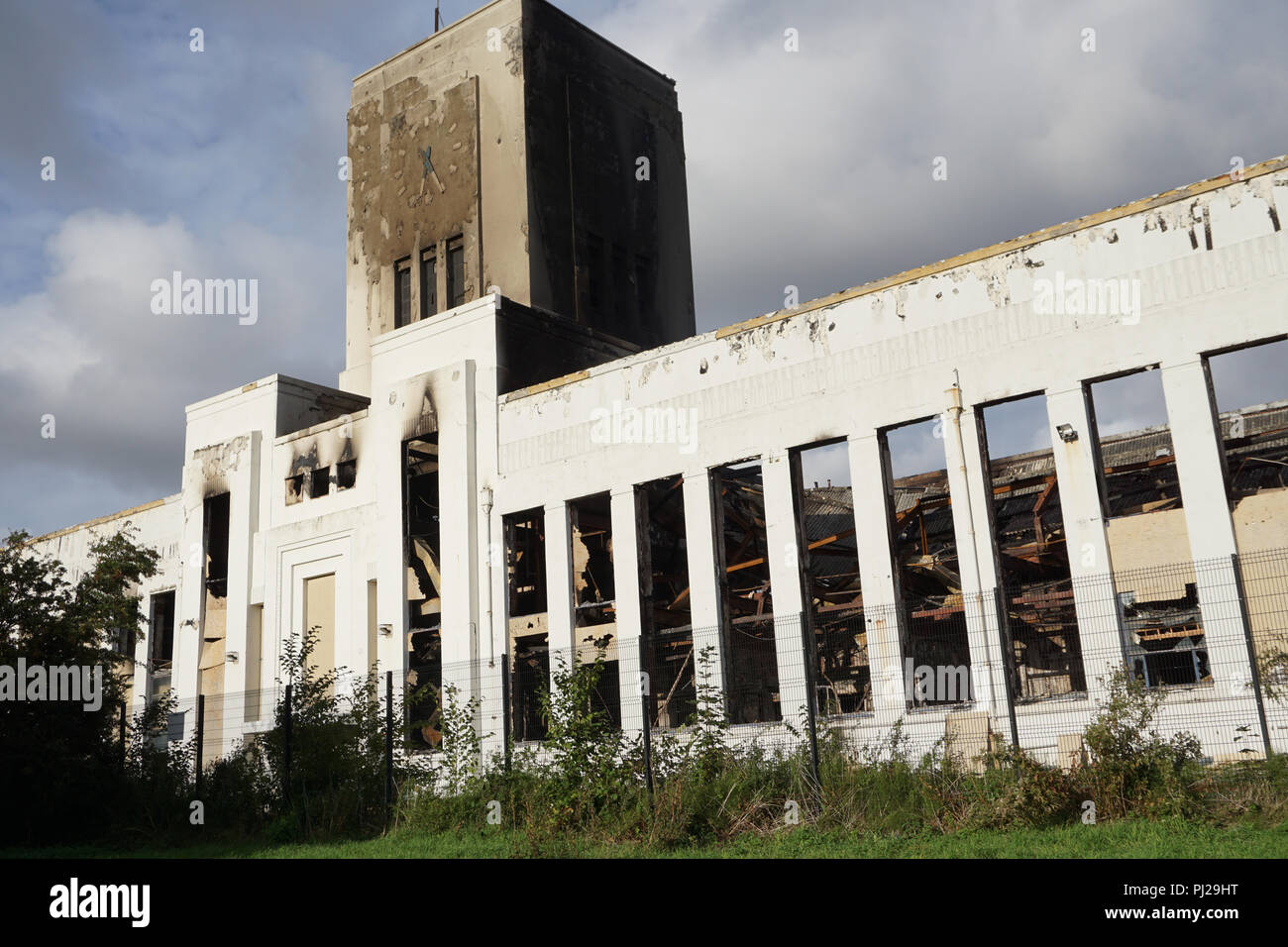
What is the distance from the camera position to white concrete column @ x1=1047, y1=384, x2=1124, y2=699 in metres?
13.8

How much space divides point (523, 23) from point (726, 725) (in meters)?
19.5

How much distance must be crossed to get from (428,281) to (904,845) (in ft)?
66.5

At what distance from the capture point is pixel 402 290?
28.5 meters

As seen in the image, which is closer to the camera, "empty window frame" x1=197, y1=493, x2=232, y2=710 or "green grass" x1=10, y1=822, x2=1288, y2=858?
"green grass" x1=10, y1=822, x2=1288, y2=858

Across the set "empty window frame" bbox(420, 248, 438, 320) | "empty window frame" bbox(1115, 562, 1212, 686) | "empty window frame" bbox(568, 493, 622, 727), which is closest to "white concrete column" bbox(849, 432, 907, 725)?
"empty window frame" bbox(1115, 562, 1212, 686)

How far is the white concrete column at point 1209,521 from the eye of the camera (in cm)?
1277

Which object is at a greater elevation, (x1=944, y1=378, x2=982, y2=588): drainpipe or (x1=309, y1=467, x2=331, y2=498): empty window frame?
(x1=309, y1=467, x2=331, y2=498): empty window frame

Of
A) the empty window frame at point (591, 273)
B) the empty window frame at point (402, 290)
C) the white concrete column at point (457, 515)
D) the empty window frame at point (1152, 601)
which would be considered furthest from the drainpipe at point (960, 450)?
the empty window frame at point (402, 290)

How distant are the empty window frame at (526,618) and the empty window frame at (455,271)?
746 cm

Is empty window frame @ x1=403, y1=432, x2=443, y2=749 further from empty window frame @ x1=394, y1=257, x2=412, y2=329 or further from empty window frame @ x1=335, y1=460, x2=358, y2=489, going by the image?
empty window frame @ x1=394, y1=257, x2=412, y2=329

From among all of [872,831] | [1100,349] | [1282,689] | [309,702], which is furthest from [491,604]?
[1282,689]

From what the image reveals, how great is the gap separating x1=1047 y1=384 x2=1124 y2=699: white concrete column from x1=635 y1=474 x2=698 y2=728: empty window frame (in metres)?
6.05

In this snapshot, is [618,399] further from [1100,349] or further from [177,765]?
[177,765]

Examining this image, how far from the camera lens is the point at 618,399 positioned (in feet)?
63.0
